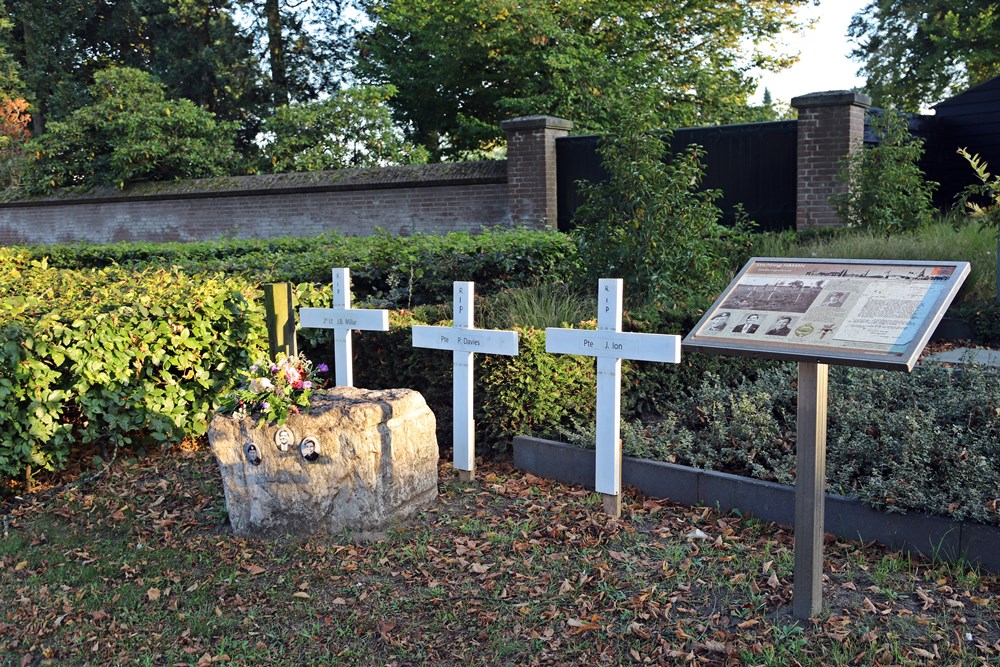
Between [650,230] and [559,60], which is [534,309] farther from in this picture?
[559,60]

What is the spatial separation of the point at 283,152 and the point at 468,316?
1464cm

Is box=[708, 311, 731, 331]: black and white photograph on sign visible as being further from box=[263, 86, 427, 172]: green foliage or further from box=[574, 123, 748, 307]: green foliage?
box=[263, 86, 427, 172]: green foliage

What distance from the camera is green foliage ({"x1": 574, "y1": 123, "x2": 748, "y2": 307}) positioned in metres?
7.26

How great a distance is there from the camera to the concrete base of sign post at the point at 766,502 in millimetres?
3934

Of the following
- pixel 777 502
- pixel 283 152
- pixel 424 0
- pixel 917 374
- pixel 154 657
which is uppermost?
pixel 424 0

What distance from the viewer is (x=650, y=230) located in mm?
7277

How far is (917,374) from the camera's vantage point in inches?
224

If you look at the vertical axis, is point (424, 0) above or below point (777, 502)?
above

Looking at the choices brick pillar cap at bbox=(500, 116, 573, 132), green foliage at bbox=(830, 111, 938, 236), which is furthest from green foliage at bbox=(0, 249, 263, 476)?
brick pillar cap at bbox=(500, 116, 573, 132)

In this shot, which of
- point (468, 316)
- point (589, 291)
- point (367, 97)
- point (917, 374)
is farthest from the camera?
point (367, 97)

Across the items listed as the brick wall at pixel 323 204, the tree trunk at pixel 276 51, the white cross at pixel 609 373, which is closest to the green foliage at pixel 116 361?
the white cross at pixel 609 373

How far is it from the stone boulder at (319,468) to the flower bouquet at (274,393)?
2.7 inches

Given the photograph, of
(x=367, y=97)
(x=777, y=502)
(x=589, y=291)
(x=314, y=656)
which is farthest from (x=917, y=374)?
(x=367, y=97)

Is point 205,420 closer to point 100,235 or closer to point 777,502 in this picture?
point 777,502
